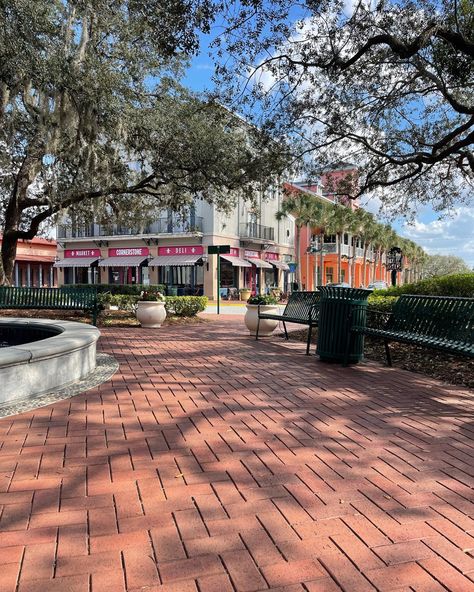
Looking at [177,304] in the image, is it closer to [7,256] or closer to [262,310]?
[262,310]

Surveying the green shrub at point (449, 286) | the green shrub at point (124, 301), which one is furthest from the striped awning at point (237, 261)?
the green shrub at point (449, 286)

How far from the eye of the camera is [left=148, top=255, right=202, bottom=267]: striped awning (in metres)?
33.1

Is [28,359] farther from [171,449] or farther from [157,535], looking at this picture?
[157,535]

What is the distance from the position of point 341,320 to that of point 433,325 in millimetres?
1195

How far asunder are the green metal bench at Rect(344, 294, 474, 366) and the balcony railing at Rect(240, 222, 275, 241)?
96.6ft

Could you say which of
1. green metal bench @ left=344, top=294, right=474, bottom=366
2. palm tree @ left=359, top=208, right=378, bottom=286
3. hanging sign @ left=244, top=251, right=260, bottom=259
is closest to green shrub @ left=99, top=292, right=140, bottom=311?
green metal bench @ left=344, top=294, right=474, bottom=366

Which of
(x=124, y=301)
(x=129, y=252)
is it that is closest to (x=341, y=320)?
(x=124, y=301)

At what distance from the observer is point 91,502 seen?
2561 mm

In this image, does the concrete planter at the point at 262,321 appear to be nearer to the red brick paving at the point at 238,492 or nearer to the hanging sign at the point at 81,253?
the red brick paving at the point at 238,492

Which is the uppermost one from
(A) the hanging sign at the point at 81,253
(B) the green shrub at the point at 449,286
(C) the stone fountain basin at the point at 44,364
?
(A) the hanging sign at the point at 81,253

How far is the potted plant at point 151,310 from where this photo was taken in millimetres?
11336

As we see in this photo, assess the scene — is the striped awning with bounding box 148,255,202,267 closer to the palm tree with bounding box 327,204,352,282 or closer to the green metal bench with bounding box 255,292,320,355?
the palm tree with bounding box 327,204,352,282

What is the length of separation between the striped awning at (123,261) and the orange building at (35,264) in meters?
5.55

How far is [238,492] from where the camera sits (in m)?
2.69
